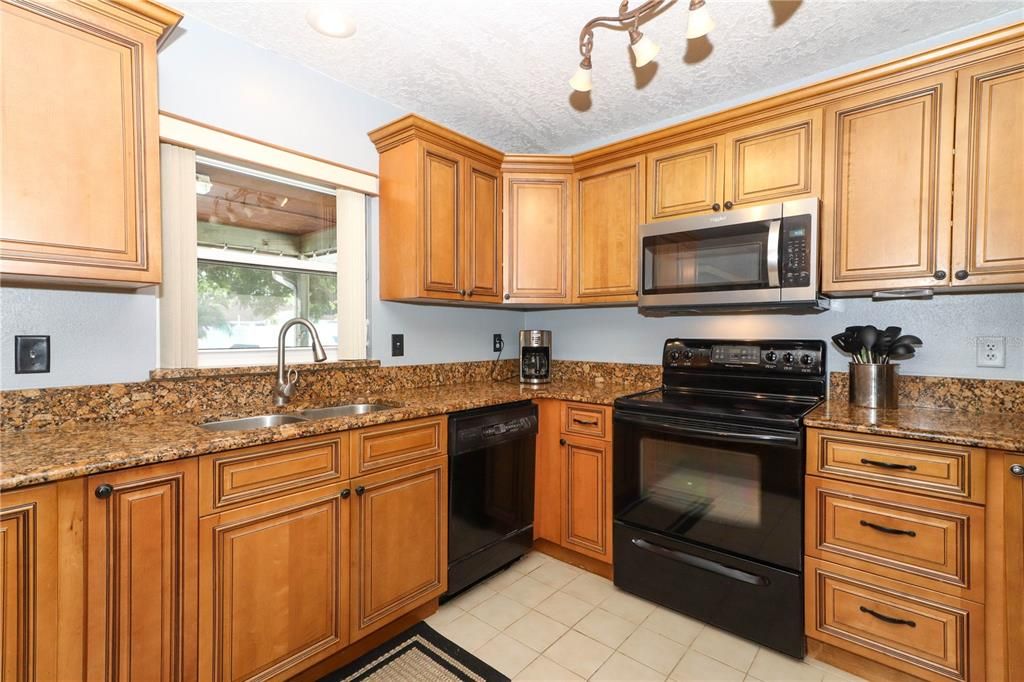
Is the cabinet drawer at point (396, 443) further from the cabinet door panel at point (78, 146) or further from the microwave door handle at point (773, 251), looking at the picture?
the microwave door handle at point (773, 251)

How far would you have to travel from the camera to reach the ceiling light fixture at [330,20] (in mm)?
1710

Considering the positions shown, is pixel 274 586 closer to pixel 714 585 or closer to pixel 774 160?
pixel 714 585

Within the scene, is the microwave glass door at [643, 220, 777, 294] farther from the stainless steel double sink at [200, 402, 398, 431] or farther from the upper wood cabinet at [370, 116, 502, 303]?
the stainless steel double sink at [200, 402, 398, 431]

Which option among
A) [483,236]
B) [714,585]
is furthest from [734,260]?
[714,585]

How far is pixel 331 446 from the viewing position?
1.60m

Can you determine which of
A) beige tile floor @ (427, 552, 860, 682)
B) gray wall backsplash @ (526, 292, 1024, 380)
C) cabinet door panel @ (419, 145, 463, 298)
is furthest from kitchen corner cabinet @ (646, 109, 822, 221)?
beige tile floor @ (427, 552, 860, 682)

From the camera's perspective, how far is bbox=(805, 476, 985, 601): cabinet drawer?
4.86ft

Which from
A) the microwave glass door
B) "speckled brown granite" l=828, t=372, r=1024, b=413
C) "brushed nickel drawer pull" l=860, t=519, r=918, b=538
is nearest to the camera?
"brushed nickel drawer pull" l=860, t=519, r=918, b=538

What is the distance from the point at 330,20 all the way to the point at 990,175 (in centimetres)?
246

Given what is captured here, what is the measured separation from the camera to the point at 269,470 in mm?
1457

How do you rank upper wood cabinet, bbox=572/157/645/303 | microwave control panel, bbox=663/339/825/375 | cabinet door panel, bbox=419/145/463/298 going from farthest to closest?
upper wood cabinet, bbox=572/157/645/303, cabinet door panel, bbox=419/145/463/298, microwave control panel, bbox=663/339/825/375

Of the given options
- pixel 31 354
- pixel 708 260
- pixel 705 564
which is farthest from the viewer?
pixel 708 260

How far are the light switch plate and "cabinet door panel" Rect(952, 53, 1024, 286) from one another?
10.2 ft

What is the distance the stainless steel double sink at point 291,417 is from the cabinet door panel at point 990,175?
229 cm
